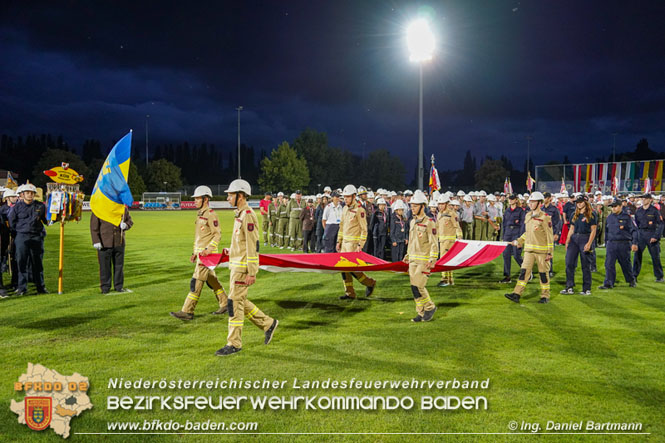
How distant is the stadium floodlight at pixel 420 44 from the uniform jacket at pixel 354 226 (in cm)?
1015

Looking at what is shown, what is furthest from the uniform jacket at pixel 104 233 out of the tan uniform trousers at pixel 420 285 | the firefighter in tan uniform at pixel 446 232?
the firefighter in tan uniform at pixel 446 232

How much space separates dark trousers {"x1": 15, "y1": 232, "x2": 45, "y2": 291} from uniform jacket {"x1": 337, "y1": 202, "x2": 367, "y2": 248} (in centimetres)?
711

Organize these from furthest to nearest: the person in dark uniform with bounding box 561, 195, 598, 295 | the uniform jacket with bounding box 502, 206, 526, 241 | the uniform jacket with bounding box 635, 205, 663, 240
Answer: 1. the uniform jacket with bounding box 635, 205, 663, 240
2. the uniform jacket with bounding box 502, 206, 526, 241
3. the person in dark uniform with bounding box 561, 195, 598, 295

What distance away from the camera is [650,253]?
1373 cm

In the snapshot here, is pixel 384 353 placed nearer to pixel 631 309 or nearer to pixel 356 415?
pixel 356 415

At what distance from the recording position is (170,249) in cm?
2047

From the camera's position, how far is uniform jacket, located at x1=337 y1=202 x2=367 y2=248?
36.3ft

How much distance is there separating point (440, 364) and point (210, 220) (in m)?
4.69

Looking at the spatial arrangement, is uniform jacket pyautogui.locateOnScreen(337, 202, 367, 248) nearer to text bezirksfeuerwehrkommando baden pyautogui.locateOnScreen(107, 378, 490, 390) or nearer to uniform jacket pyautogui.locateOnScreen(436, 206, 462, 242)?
uniform jacket pyautogui.locateOnScreen(436, 206, 462, 242)

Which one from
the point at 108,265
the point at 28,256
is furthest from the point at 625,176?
the point at 28,256

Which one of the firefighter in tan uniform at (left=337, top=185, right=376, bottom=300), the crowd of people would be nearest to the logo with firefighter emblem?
the firefighter in tan uniform at (left=337, top=185, right=376, bottom=300)

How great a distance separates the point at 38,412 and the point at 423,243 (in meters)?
6.16

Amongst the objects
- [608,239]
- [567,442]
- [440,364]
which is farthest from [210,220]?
[608,239]

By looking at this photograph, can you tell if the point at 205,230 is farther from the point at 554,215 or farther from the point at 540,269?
the point at 554,215
